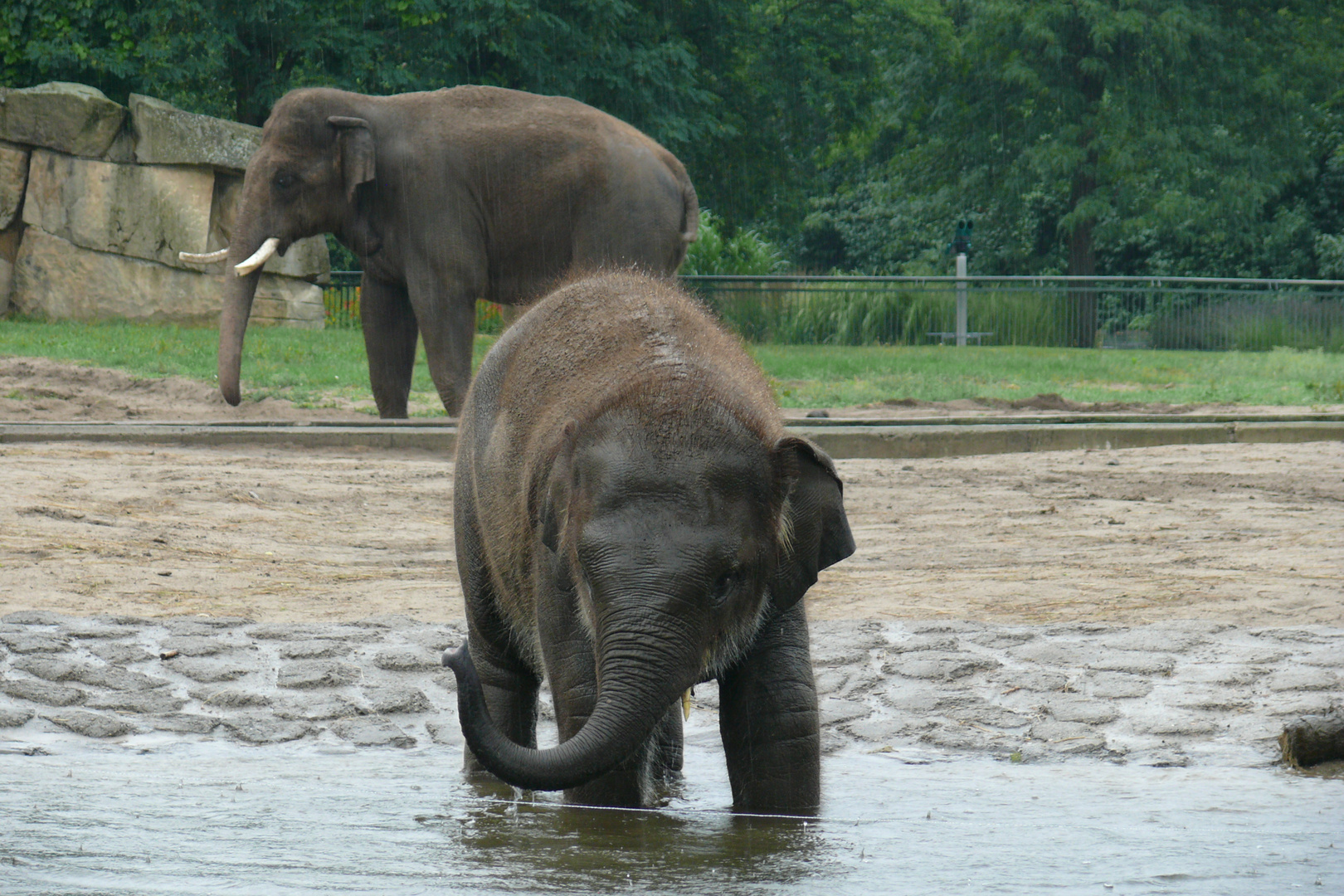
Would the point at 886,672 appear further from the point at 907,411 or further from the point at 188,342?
the point at 188,342

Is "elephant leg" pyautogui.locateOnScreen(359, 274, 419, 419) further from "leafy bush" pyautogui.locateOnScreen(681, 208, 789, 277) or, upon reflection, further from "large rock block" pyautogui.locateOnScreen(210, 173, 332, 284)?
"leafy bush" pyautogui.locateOnScreen(681, 208, 789, 277)

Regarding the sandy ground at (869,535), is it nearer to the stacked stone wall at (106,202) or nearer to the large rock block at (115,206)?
the stacked stone wall at (106,202)

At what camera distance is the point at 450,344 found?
490 inches

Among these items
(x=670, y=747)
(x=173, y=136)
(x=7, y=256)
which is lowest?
(x=670, y=747)

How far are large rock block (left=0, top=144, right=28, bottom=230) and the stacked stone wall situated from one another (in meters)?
0.02

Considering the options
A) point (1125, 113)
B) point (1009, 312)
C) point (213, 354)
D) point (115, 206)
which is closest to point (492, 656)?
point (213, 354)

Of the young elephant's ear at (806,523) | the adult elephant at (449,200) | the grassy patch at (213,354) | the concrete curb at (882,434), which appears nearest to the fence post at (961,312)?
the grassy patch at (213,354)

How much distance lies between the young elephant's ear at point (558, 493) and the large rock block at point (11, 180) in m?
20.2

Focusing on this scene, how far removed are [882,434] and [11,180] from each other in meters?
14.5

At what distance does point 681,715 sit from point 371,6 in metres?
22.4

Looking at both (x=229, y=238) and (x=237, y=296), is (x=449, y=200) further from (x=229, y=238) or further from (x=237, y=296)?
(x=229, y=238)

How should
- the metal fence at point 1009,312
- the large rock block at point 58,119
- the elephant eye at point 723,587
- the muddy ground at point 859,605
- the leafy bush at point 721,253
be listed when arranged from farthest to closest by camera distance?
the leafy bush at point 721,253 < the metal fence at point 1009,312 < the large rock block at point 58,119 < the muddy ground at point 859,605 < the elephant eye at point 723,587

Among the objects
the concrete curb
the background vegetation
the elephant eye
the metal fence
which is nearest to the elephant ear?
the concrete curb

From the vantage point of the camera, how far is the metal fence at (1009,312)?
79.2 feet
